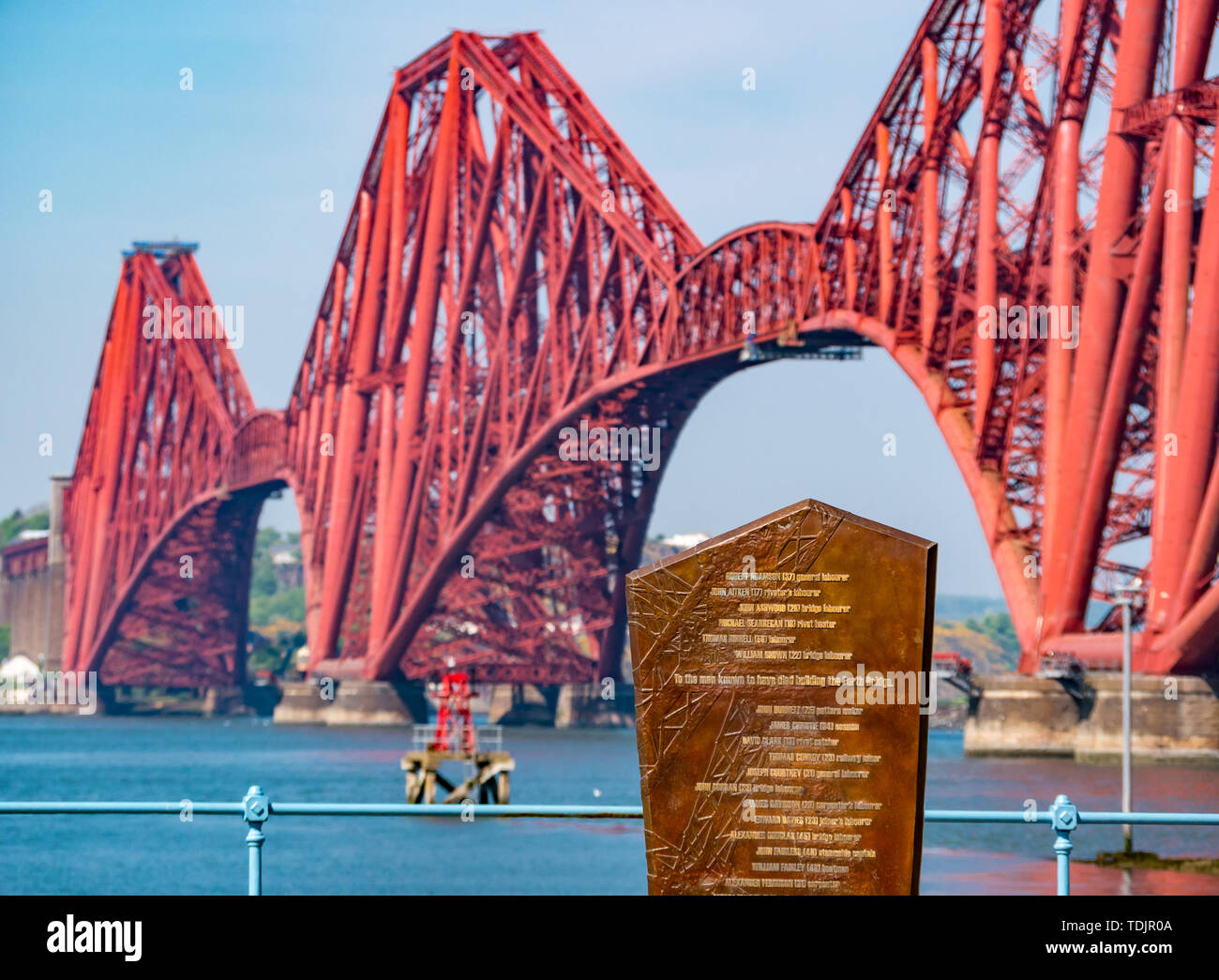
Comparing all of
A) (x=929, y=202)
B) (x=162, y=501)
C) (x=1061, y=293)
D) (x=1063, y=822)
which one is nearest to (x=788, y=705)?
(x=1063, y=822)

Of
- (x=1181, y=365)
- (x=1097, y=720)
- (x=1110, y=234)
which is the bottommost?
(x=1097, y=720)

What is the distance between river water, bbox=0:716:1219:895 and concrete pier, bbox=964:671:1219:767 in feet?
1.51

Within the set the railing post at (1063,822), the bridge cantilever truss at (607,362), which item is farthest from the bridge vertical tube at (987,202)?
the railing post at (1063,822)

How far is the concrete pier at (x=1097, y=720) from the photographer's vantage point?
44.7 metres

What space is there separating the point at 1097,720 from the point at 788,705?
129ft

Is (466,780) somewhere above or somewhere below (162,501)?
below

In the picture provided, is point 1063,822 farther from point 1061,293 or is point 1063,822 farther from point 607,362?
point 607,362

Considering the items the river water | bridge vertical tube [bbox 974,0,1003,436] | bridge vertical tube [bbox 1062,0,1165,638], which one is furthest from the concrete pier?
bridge vertical tube [bbox 974,0,1003,436]

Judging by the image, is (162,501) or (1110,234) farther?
(162,501)

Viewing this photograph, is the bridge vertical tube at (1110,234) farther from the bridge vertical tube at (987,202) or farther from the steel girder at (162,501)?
the steel girder at (162,501)

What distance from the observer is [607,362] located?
7794 centimetres

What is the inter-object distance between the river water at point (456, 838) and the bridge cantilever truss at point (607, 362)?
544cm

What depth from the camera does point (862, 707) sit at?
9.41 metres

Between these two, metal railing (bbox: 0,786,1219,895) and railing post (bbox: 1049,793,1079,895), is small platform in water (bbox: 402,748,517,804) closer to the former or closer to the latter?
metal railing (bbox: 0,786,1219,895)
